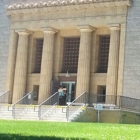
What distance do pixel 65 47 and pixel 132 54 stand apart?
306 inches

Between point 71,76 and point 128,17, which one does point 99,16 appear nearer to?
point 128,17

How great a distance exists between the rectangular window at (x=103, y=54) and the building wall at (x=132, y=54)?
350 centimetres

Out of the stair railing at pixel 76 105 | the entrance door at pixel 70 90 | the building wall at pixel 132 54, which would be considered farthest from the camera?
the entrance door at pixel 70 90

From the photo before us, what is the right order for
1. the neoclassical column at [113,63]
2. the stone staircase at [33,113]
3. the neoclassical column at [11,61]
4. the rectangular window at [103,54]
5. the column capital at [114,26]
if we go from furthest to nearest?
the neoclassical column at [11,61] → the rectangular window at [103,54] → the column capital at [114,26] → the neoclassical column at [113,63] → the stone staircase at [33,113]

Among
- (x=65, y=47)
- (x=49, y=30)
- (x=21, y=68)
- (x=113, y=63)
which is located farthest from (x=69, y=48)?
(x=113, y=63)

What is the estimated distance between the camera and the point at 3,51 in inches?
1775

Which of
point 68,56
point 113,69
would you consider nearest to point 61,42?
point 68,56

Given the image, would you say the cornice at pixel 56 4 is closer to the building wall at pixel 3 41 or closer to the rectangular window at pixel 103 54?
the building wall at pixel 3 41

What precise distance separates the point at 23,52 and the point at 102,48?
733cm

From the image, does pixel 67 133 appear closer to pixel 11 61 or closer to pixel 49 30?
pixel 49 30

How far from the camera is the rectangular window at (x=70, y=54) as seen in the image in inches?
1683

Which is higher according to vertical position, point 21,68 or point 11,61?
point 11,61

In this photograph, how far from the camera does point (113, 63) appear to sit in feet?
127

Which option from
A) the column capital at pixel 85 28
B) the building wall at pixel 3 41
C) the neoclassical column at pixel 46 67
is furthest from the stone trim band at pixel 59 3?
the neoclassical column at pixel 46 67
